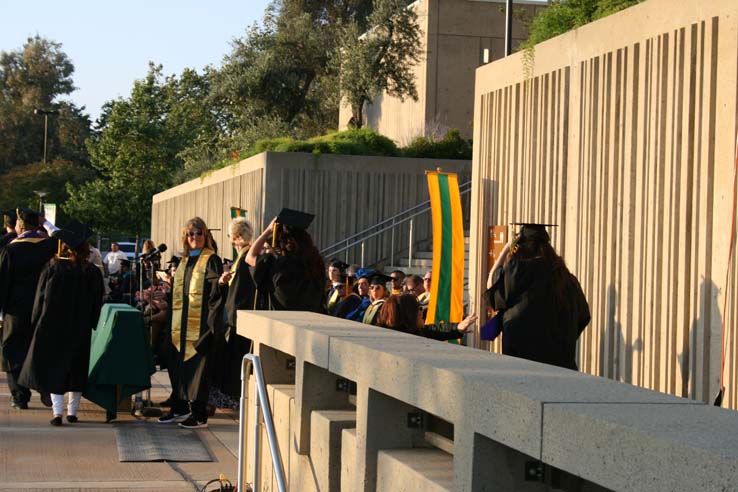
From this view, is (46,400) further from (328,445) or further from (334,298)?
(328,445)

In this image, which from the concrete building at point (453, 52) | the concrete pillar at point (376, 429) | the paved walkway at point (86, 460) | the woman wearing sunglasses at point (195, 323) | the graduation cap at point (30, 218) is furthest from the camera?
the concrete building at point (453, 52)

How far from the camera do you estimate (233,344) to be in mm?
10969

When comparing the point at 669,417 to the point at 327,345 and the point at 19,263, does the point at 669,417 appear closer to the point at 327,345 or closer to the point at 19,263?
the point at 327,345

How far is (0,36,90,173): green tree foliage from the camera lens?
8150 cm

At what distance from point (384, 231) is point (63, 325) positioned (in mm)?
11050

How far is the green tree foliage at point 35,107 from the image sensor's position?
81.5 m

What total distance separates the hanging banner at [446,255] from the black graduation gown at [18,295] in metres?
3.95

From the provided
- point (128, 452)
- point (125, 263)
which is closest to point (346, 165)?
point (125, 263)

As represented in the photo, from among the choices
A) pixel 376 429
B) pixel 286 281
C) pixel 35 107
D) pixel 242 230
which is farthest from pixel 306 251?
pixel 35 107

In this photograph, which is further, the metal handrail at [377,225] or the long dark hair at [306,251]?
the metal handrail at [377,225]

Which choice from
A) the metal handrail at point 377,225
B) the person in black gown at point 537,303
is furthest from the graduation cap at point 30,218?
the metal handrail at point 377,225

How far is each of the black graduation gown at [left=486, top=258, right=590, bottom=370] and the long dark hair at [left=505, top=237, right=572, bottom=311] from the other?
0.09 feet

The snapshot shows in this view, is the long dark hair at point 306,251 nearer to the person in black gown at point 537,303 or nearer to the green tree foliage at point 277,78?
the person in black gown at point 537,303

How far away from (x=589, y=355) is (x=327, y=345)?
5284 mm
